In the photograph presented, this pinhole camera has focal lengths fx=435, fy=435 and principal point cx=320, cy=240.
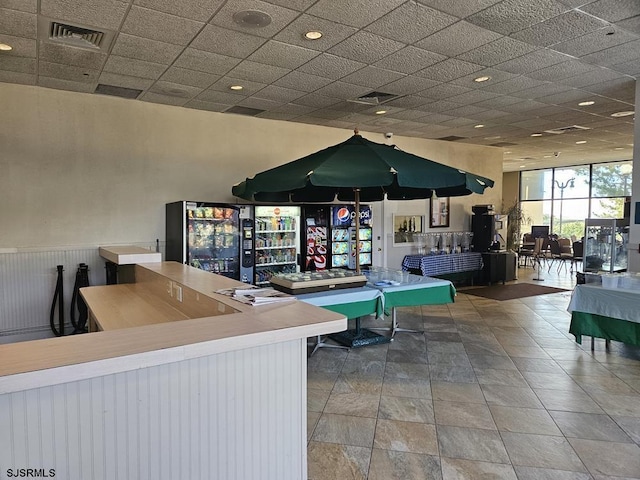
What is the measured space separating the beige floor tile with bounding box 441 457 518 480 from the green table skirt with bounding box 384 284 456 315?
Result: 5.77ft

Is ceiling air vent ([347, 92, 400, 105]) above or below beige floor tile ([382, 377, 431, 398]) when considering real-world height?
above

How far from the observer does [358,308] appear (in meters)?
4.00

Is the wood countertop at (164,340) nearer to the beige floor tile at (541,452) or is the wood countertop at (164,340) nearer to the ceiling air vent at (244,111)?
Result: the beige floor tile at (541,452)

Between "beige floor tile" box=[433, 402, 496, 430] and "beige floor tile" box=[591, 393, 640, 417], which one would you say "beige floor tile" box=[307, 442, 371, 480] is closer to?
"beige floor tile" box=[433, 402, 496, 430]

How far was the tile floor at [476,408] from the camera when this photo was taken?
8.33 feet

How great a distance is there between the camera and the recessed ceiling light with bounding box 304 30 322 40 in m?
3.78

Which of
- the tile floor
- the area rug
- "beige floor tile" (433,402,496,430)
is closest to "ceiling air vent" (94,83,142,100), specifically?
the tile floor

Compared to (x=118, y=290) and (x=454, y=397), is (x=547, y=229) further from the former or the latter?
(x=118, y=290)

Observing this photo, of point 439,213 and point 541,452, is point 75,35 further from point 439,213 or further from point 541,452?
point 439,213

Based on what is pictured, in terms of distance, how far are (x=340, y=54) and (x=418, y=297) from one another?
8.38ft

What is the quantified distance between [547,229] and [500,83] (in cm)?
929

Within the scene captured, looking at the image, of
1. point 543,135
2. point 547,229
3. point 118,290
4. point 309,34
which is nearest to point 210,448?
point 118,290

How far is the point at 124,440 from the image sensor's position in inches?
55.2

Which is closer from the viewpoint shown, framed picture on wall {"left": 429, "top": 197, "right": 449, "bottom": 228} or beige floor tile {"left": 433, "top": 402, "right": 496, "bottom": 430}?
beige floor tile {"left": 433, "top": 402, "right": 496, "bottom": 430}
